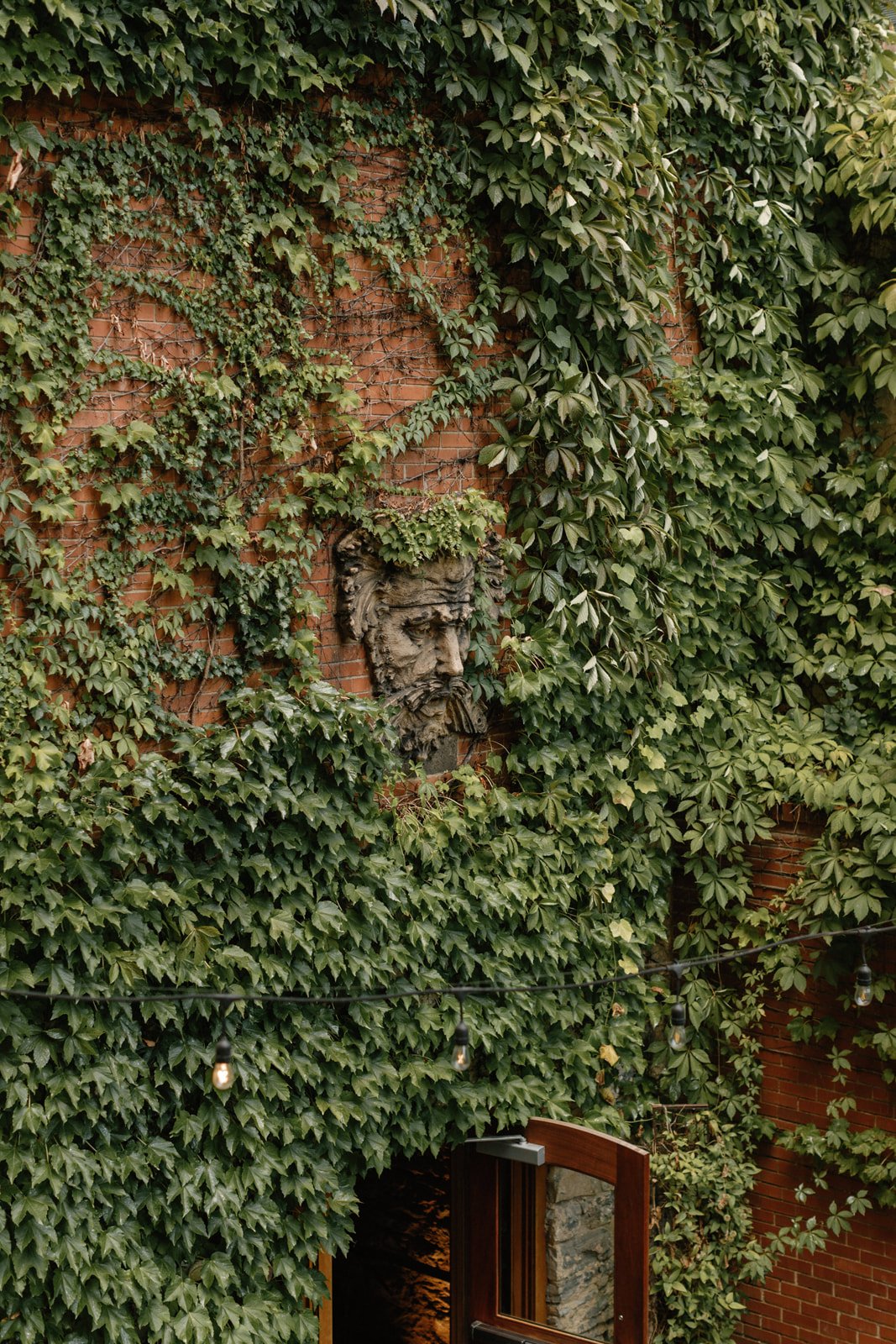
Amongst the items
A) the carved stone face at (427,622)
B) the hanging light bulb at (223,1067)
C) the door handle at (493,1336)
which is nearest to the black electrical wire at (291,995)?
the hanging light bulb at (223,1067)

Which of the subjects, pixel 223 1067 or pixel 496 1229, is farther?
pixel 496 1229

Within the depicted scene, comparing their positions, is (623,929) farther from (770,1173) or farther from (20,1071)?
(20,1071)

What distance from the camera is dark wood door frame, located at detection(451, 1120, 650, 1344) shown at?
4902 millimetres

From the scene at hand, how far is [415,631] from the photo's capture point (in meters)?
4.89

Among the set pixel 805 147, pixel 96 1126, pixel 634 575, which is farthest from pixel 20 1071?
→ pixel 805 147

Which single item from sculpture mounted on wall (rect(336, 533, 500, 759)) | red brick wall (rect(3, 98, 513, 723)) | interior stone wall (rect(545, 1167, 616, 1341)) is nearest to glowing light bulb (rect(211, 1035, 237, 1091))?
red brick wall (rect(3, 98, 513, 723))

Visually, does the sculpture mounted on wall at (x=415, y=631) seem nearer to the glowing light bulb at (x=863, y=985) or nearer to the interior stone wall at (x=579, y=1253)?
the glowing light bulb at (x=863, y=985)

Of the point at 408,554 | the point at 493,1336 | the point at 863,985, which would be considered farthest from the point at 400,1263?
the point at 408,554

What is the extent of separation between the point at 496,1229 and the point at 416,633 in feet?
8.25

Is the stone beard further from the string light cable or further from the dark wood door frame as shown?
the dark wood door frame

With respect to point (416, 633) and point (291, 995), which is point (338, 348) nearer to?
A: point (416, 633)

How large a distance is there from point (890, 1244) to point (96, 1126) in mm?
3839

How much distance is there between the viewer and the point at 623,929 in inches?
224

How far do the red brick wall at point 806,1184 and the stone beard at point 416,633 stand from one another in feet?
6.76
